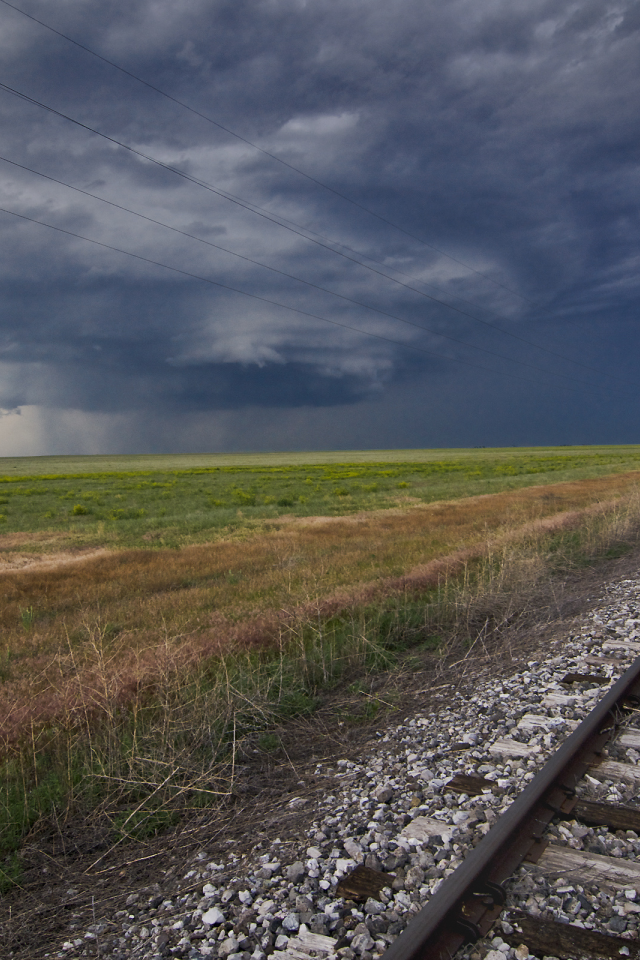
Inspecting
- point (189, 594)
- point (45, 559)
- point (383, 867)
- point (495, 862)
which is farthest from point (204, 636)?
point (45, 559)

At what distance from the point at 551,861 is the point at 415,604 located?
278 inches

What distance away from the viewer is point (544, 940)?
302 cm

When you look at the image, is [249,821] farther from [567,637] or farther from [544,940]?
[567,637]

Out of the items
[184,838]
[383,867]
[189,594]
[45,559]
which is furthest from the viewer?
[45,559]

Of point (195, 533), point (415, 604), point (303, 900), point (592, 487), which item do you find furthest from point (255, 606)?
point (592, 487)

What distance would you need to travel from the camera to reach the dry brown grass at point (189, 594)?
7.41 metres

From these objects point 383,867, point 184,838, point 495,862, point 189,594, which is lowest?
point 189,594

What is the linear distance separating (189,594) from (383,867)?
1012 centimetres

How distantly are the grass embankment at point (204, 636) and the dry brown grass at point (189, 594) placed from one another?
0.05m

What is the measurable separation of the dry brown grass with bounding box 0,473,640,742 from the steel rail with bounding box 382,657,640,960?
3.79m

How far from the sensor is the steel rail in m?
2.95

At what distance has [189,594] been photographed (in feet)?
43.9

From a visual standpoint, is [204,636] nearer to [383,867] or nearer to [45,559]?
[383,867]

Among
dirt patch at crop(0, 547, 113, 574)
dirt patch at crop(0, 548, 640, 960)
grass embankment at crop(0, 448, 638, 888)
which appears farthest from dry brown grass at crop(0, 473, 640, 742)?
dirt patch at crop(0, 548, 640, 960)
